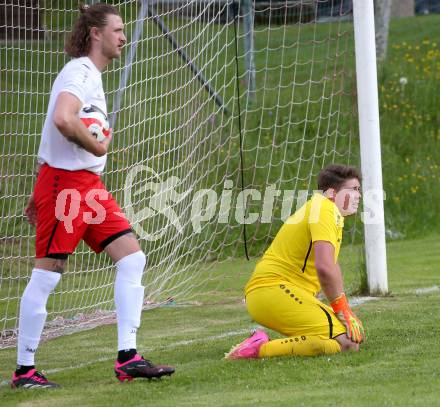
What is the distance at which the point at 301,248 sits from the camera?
6.43 metres

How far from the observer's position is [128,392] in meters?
5.54

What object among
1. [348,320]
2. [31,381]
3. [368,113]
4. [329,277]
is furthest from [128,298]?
[368,113]

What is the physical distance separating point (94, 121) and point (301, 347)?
5.71ft

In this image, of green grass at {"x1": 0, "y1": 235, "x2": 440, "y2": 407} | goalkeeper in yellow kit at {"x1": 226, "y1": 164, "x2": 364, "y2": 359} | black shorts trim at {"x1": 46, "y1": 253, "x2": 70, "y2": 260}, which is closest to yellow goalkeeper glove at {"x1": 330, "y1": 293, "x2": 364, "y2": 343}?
goalkeeper in yellow kit at {"x1": 226, "y1": 164, "x2": 364, "y2": 359}

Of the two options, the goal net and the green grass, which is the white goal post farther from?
the goal net

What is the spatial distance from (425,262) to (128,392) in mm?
6442

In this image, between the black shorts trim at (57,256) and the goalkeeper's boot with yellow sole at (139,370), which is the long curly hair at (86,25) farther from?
the goalkeeper's boot with yellow sole at (139,370)

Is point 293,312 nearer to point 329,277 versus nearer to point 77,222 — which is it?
point 329,277

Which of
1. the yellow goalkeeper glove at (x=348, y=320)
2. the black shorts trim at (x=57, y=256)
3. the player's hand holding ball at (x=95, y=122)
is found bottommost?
the yellow goalkeeper glove at (x=348, y=320)

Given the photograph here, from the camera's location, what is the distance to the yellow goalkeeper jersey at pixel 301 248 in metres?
6.35

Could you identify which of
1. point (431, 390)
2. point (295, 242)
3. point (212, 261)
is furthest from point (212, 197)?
point (431, 390)

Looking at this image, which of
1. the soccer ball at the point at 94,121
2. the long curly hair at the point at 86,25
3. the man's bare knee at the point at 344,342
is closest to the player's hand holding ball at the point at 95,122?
the soccer ball at the point at 94,121

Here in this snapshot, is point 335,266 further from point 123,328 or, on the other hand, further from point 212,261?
point 212,261

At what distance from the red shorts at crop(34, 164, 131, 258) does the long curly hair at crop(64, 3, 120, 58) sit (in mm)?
661
